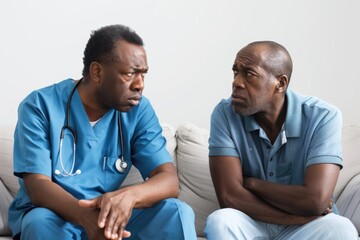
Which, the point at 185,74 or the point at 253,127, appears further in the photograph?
the point at 185,74

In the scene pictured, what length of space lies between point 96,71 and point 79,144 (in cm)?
25

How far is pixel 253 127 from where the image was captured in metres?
2.38

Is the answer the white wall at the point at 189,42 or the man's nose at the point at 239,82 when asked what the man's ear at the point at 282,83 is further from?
the white wall at the point at 189,42

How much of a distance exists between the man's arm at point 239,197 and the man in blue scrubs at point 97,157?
0.19 meters

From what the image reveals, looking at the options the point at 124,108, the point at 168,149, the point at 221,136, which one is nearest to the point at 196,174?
the point at 168,149

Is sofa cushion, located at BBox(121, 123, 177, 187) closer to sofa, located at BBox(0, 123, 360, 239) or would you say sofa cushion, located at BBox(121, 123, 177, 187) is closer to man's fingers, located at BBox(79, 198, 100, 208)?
sofa, located at BBox(0, 123, 360, 239)

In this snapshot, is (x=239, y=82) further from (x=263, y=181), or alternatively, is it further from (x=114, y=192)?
(x=114, y=192)

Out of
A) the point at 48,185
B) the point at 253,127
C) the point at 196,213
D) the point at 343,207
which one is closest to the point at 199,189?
the point at 196,213

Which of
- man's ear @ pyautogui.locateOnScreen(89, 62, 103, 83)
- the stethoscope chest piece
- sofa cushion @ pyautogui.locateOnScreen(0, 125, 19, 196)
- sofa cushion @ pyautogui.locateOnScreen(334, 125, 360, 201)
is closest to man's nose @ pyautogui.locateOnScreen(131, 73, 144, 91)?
man's ear @ pyautogui.locateOnScreen(89, 62, 103, 83)

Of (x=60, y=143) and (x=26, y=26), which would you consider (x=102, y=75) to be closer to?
(x=60, y=143)

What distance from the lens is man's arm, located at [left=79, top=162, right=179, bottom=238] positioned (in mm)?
1931

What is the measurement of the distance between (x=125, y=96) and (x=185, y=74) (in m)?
0.83

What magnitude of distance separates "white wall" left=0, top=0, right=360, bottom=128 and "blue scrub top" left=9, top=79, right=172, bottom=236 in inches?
25.0

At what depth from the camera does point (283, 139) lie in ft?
7.73
